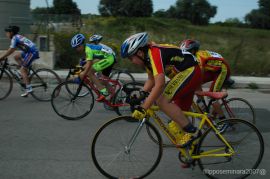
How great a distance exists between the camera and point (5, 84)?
32.1 feet

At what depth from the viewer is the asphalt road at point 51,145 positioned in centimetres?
518

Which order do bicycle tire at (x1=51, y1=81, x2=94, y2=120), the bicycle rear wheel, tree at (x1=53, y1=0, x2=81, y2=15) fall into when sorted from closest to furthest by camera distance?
the bicycle rear wheel < bicycle tire at (x1=51, y1=81, x2=94, y2=120) < tree at (x1=53, y1=0, x2=81, y2=15)

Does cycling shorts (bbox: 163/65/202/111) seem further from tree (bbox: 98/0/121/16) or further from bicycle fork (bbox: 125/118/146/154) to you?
tree (bbox: 98/0/121/16)

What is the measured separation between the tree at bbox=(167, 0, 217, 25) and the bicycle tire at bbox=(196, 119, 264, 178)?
90.7 meters

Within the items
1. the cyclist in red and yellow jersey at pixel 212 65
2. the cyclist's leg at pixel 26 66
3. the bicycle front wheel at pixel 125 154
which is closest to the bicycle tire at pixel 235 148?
the bicycle front wheel at pixel 125 154

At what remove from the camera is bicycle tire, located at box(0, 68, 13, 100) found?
966 cm

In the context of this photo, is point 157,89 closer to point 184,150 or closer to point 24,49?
point 184,150

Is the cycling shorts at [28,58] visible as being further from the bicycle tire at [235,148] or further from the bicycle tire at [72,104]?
the bicycle tire at [235,148]

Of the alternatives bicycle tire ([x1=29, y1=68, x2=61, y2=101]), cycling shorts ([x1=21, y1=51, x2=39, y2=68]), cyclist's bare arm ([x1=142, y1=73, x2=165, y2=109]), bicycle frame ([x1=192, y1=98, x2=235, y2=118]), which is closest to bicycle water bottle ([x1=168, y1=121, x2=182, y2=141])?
cyclist's bare arm ([x1=142, y1=73, x2=165, y2=109])

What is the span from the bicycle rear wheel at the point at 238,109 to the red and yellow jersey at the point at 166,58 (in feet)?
5.89

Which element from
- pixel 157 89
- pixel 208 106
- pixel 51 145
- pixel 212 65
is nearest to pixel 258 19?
pixel 212 65

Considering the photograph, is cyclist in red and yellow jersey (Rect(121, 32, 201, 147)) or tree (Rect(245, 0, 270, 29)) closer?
cyclist in red and yellow jersey (Rect(121, 32, 201, 147))

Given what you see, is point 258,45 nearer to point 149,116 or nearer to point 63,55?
point 63,55

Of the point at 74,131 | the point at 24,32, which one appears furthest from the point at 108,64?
the point at 24,32
